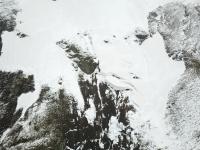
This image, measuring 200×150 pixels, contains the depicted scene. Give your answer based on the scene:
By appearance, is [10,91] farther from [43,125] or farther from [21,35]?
[21,35]

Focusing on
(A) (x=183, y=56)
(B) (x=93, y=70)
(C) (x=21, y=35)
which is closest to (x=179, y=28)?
(A) (x=183, y=56)

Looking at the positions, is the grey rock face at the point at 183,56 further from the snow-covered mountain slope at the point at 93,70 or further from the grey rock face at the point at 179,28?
the snow-covered mountain slope at the point at 93,70

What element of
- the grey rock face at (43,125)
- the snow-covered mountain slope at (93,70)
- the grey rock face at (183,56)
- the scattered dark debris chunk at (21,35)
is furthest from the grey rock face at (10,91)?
the grey rock face at (183,56)

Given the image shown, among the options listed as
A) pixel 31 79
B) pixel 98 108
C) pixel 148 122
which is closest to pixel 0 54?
pixel 31 79

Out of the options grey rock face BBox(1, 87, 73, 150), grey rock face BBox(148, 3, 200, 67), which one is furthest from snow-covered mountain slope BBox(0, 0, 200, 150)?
grey rock face BBox(148, 3, 200, 67)

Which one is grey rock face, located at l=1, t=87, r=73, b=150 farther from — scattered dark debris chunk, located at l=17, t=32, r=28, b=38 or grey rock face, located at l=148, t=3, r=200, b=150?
grey rock face, located at l=148, t=3, r=200, b=150

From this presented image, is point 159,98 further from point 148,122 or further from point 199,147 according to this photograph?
point 199,147
